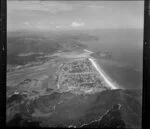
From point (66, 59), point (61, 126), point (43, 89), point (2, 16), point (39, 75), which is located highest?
point (2, 16)

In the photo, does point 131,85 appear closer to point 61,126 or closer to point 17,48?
point 61,126

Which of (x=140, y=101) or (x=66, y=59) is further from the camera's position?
(x=66, y=59)

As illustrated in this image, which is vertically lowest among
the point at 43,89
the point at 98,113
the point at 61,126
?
the point at 61,126

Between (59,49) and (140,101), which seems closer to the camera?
(140,101)

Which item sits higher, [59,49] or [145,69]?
[59,49]

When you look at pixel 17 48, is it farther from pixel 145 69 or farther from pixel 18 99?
pixel 145 69

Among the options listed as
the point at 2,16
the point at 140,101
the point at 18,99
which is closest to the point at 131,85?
the point at 140,101

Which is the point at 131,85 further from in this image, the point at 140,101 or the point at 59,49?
the point at 59,49

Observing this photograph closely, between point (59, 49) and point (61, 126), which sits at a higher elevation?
point (59, 49)

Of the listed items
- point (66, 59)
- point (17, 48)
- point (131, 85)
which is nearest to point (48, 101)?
point (66, 59)
